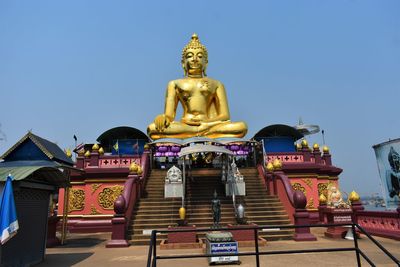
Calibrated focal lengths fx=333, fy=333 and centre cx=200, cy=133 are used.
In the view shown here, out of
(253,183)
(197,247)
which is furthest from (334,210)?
(197,247)

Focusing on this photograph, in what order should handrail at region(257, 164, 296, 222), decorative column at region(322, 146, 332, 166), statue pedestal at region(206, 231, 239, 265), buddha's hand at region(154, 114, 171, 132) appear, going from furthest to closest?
1. decorative column at region(322, 146, 332, 166)
2. buddha's hand at region(154, 114, 171, 132)
3. handrail at region(257, 164, 296, 222)
4. statue pedestal at region(206, 231, 239, 265)

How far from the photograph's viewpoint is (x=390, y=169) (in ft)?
38.0

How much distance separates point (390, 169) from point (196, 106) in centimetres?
1027

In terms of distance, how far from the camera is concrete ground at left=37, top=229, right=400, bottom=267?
741 centimetres

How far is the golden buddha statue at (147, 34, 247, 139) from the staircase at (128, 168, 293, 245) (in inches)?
126

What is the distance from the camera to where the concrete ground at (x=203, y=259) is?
292 inches

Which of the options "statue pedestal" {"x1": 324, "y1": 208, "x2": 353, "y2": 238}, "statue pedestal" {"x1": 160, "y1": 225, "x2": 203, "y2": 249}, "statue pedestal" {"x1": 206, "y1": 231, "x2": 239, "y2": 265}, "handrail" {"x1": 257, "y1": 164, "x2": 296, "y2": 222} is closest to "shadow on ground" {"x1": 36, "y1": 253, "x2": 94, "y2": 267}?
"statue pedestal" {"x1": 160, "y1": 225, "x2": 203, "y2": 249}

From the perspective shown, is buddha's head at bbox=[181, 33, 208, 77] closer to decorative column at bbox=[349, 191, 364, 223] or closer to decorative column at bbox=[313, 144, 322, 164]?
decorative column at bbox=[313, 144, 322, 164]

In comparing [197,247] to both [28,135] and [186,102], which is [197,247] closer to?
[28,135]

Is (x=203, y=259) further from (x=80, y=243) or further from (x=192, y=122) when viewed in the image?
(x=192, y=122)

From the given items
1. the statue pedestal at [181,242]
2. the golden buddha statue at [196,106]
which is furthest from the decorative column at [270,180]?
the statue pedestal at [181,242]

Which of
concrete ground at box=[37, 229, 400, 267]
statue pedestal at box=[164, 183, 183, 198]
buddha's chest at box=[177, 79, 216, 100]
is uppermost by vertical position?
buddha's chest at box=[177, 79, 216, 100]

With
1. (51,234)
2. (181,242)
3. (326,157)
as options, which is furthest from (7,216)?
(326,157)

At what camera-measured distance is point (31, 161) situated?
7.95 meters
